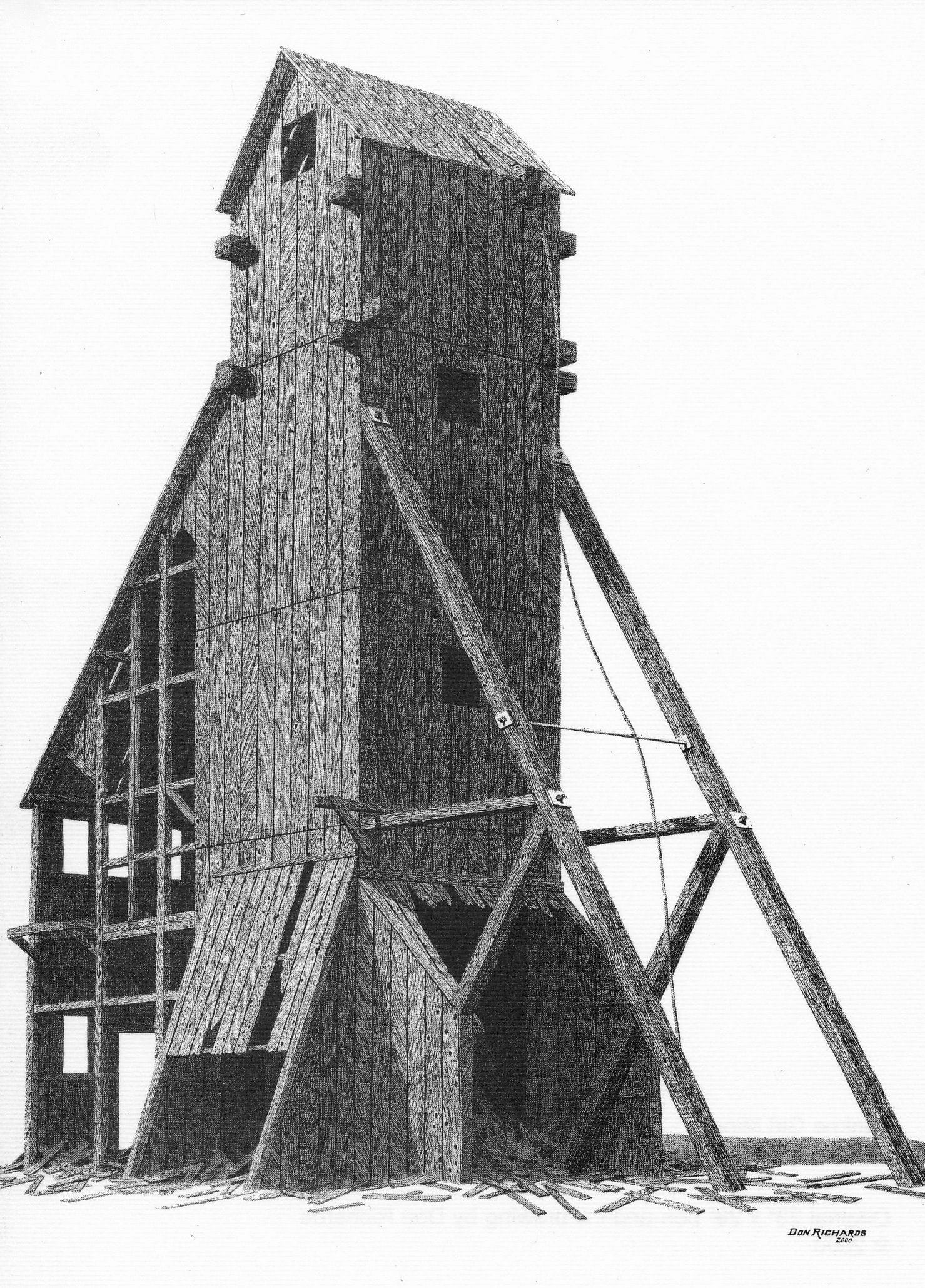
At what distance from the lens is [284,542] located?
2492 centimetres

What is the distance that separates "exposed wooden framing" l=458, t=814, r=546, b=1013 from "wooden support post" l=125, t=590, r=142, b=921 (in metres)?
6.56

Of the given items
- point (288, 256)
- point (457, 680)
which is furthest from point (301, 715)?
point (288, 256)

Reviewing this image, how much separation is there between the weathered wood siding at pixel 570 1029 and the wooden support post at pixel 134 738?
18.0 ft

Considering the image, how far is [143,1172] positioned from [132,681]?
6.10 m

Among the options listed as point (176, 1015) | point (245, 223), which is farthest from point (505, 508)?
point (176, 1015)

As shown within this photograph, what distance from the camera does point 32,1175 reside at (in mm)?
26250

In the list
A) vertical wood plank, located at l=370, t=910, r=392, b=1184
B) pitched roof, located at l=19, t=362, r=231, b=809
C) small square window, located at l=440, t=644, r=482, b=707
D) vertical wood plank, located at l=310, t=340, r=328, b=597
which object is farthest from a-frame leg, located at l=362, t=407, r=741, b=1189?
pitched roof, located at l=19, t=362, r=231, b=809

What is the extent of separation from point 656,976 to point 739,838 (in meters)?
1.54

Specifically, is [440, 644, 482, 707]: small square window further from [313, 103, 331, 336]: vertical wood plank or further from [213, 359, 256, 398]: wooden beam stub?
[213, 359, 256, 398]: wooden beam stub

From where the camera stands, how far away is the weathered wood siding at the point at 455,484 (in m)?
23.8

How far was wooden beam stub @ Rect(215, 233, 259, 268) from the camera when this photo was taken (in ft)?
85.4

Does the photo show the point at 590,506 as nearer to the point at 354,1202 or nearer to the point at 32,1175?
the point at 354,1202

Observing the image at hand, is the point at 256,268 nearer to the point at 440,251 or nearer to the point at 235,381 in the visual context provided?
the point at 235,381

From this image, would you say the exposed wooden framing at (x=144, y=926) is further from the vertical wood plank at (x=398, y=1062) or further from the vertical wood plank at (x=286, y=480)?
the vertical wood plank at (x=398, y=1062)
